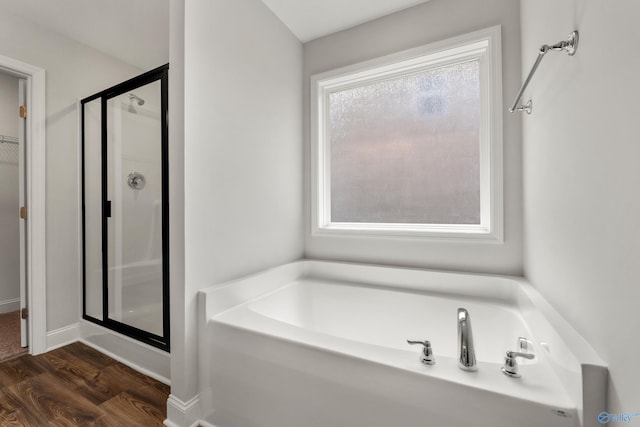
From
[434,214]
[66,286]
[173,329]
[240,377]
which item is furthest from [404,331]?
[66,286]

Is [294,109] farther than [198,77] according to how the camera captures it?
Yes

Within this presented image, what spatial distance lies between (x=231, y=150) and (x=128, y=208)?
3.38 feet

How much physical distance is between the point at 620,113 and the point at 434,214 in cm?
133

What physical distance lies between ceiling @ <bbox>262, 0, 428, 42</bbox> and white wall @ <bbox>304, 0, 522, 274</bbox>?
0.05 metres

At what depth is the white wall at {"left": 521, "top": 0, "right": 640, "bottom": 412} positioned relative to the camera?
64 centimetres

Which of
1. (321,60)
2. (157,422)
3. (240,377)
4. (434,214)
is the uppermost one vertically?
(321,60)

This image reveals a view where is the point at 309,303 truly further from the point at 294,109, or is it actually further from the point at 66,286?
the point at 66,286

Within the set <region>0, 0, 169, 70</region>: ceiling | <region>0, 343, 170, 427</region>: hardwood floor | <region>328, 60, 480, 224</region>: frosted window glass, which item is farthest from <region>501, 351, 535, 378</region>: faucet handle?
<region>0, 0, 169, 70</region>: ceiling

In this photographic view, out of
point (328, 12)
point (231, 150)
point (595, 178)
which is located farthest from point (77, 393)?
point (328, 12)

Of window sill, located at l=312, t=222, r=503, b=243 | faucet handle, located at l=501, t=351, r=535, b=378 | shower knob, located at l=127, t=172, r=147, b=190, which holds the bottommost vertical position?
faucet handle, located at l=501, t=351, r=535, b=378

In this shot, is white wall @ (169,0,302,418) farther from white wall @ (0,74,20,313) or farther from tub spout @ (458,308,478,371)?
white wall @ (0,74,20,313)

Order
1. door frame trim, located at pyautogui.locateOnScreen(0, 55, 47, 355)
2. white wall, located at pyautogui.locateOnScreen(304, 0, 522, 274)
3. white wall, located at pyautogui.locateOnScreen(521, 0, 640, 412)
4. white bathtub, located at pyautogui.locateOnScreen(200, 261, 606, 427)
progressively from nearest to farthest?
white wall, located at pyautogui.locateOnScreen(521, 0, 640, 412) < white bathtub, located at pyautogui.locateOnScreen(200, 261, 606, 427) < white wall, located at pyautogui.locateOnScreen(304, 0, 522, 274) < door frame trim, located at pyautogui.locateOnScreen(0, 55, 47, 355)

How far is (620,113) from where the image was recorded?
693 millimetres

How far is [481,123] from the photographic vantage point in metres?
1.81
